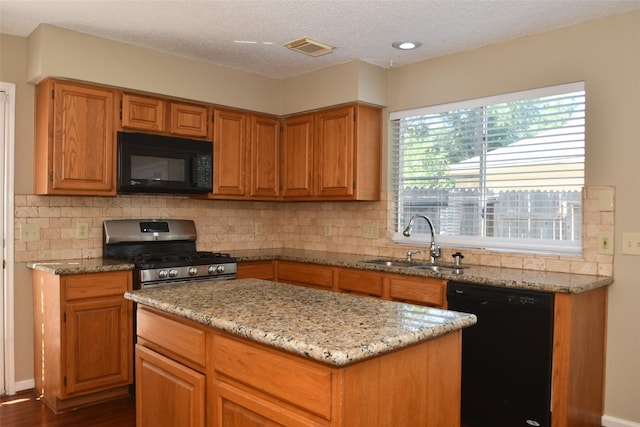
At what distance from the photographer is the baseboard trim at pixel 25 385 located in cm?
359

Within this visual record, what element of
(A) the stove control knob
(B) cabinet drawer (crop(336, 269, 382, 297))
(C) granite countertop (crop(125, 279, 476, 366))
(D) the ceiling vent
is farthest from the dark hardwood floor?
(D) the ceiling vent

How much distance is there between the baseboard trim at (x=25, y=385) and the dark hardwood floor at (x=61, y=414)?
0.28 feet

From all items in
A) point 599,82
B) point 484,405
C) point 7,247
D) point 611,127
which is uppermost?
point 599,82

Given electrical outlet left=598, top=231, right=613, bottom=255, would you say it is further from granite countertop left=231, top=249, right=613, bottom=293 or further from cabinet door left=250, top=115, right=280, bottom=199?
cabinet door left=250, top=115, right=280, bottom=199

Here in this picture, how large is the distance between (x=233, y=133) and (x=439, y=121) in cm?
174

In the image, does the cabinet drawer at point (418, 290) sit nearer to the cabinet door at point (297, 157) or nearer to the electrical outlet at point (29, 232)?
the cabinet door at point (297, 157)

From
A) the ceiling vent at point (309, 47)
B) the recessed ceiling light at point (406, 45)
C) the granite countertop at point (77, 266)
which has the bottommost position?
the granite countertop at point (77, 266)

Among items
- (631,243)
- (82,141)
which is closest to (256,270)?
(82,141)

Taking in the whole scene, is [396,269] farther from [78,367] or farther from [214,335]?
[78,367]

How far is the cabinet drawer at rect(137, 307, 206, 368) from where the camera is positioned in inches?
76.7

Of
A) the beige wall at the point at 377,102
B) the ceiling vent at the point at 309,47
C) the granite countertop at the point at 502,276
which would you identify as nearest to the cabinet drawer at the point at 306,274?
the granite countertop at the point at 502,276

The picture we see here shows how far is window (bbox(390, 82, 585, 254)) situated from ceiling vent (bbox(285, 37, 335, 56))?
0.90m

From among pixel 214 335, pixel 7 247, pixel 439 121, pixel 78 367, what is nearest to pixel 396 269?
pixel 439 121

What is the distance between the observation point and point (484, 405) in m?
3.00
